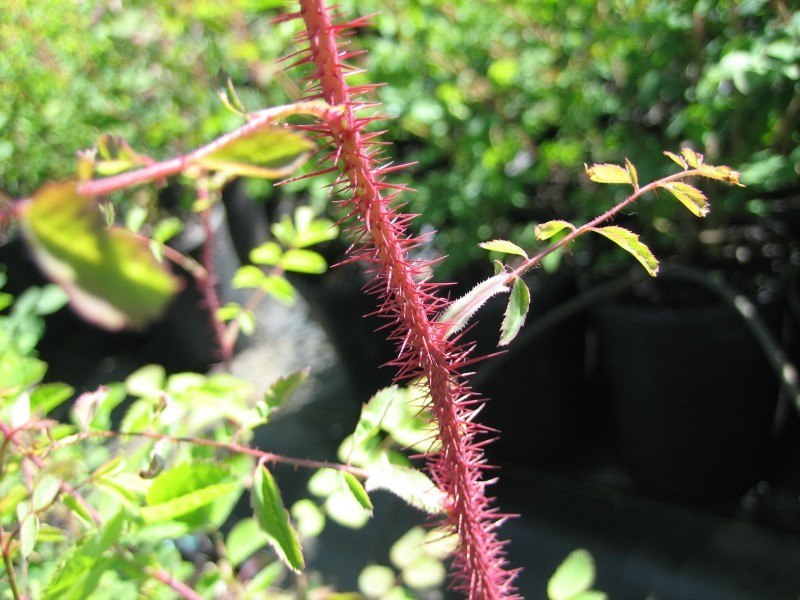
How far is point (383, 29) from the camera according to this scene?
1822mm

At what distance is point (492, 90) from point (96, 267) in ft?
5.54

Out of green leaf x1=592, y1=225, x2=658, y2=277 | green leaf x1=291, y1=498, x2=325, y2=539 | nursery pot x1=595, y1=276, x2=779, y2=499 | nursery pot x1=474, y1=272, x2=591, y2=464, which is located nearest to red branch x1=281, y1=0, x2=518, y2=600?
green leaf x1=592, y1=225, x2=658, y2=277

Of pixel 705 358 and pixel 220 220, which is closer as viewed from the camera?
pixel 705 358

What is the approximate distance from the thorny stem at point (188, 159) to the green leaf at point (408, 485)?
271 millimetres

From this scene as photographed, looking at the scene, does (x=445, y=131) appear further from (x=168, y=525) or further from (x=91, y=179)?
(x=91, y=179)

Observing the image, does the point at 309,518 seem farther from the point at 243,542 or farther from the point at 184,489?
the point at 184,489

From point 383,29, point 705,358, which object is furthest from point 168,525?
point 383,29

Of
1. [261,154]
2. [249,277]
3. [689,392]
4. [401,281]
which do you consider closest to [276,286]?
[249,277]

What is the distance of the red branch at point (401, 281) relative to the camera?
0.40 meters

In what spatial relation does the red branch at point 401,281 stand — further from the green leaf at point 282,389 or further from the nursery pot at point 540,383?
the nursery pot at point 540,383

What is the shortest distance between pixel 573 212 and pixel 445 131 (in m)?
0.39

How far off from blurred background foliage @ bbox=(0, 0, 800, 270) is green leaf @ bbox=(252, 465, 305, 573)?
99cm

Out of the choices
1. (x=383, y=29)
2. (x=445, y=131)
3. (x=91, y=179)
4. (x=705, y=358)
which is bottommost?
(x=705, y=358)

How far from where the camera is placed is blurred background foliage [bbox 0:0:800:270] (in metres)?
1.34
